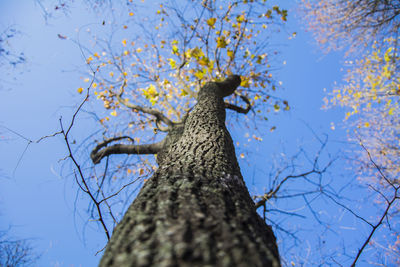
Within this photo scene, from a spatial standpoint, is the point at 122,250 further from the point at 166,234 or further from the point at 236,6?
the point at 236,6

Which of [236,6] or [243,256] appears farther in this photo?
[236,6]

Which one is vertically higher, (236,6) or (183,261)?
(236,6)

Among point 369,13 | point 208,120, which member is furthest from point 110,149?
point 369,13

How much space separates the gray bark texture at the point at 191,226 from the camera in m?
0.61

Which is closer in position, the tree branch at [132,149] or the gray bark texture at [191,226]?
the gray bark texture at [191,226]

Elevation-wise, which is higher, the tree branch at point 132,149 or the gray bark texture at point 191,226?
the tree branch at point 132,149

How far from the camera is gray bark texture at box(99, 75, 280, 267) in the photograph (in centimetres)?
61

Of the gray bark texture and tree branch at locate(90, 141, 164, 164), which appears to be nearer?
the gray bark texture

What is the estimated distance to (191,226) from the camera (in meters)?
0.74

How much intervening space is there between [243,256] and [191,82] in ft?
21.1

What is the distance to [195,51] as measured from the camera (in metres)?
4.96

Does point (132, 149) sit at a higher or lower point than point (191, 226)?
higher

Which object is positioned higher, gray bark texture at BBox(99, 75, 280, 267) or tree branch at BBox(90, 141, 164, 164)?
tree branch at BBox(90, 141, 164, 164)

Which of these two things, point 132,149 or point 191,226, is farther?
point 132,149
